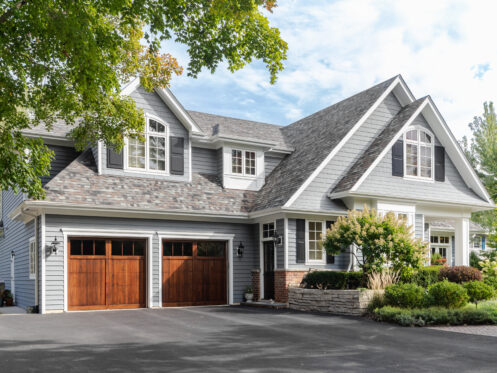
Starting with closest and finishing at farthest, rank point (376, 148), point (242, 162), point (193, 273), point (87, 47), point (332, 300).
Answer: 1. point (87, 47)
2. point (332, 300)
3. point (193, 273)
4. point (376, 148)
5. point (242, 162)

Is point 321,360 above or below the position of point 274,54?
below

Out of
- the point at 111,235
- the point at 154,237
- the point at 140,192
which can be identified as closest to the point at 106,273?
the point at 111,235

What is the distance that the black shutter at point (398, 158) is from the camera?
19.1 m

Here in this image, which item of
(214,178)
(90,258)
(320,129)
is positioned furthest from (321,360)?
(320,129)

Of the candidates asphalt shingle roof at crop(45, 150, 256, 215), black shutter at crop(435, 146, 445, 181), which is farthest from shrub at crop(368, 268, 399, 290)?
black shutter at crop(435, 146, 445, 181)

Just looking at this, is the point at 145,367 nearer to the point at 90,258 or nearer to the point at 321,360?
the point at 321,360

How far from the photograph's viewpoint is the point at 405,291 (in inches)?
542

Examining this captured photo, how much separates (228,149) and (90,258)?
650 centimetres

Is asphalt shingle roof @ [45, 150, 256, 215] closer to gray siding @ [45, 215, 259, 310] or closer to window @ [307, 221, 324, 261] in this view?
gray siding @ [45, 215, 259, 310]

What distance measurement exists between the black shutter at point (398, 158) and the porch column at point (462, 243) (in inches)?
145

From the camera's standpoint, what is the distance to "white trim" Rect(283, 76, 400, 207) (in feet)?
57.0

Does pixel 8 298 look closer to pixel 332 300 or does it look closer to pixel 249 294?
pixel 249 294

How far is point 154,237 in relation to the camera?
1750 cm

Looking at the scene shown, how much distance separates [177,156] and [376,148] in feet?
23.4
